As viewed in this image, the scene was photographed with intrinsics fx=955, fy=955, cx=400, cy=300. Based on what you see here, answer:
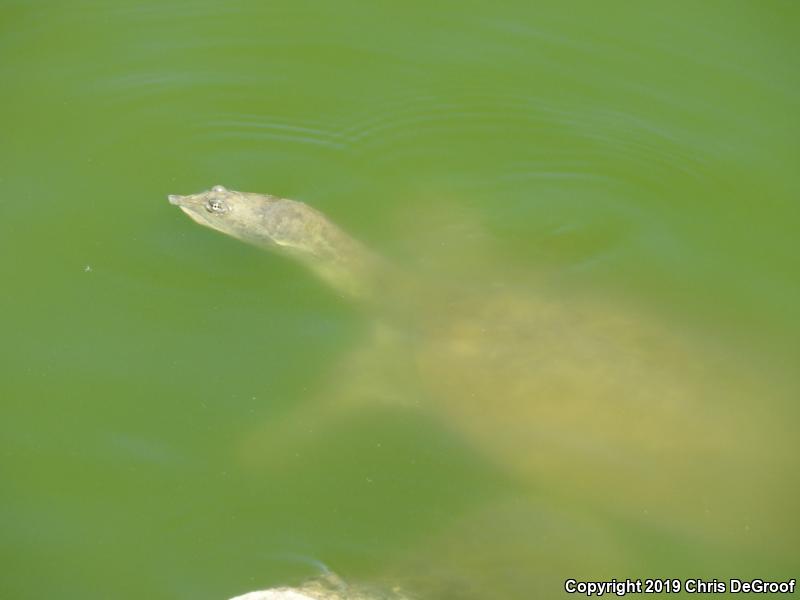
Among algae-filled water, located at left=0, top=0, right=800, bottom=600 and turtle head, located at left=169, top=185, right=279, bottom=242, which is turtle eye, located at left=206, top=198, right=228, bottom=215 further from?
algae-filled water, located at left=0, top=0, right=800, bottom=600

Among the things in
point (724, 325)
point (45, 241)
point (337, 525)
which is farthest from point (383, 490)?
point (45, 241)

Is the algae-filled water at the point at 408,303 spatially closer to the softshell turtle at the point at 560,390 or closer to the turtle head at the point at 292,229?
the softshell turtle at the point at 560,390

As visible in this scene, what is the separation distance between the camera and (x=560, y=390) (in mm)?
4930

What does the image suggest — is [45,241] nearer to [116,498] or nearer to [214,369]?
[214,369]

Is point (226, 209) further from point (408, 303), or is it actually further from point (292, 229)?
point (408, 303)

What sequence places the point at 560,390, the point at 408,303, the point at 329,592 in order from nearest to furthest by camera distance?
the point at 329,592
the point at 560,390
the point at 408,303

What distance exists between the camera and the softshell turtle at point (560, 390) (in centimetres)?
454

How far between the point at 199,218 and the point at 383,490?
6.52 ft

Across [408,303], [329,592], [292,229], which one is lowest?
[329,592]

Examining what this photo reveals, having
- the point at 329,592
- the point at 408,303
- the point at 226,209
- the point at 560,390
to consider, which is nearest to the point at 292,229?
the point at 226,209

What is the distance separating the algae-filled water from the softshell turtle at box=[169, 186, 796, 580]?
2 centimetres

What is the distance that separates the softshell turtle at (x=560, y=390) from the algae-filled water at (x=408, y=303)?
16 mm

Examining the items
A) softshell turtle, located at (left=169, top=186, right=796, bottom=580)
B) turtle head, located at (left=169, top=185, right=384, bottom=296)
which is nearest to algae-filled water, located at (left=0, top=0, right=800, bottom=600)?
softshell turtle, located at (left=169, top=186, right=796, bottom=580)

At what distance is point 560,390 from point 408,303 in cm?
104
